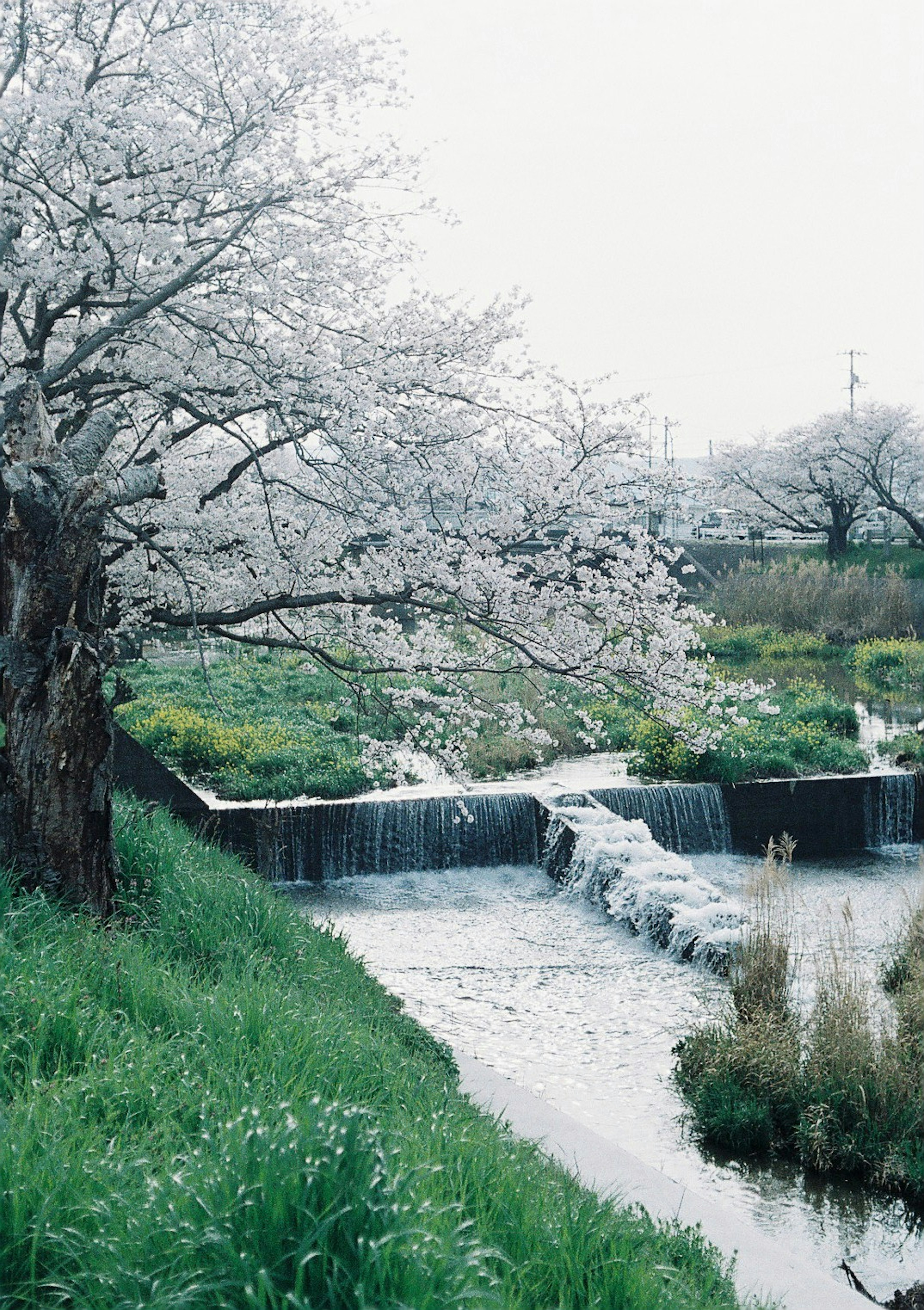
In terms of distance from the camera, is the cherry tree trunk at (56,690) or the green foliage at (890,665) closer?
the cherry tree trunk at (56,690)

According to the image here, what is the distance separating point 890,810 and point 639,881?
450 cm

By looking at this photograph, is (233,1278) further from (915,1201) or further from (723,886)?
(723,886)

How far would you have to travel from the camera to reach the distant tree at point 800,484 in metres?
38.4

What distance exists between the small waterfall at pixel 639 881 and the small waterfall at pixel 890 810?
2504 millimetres

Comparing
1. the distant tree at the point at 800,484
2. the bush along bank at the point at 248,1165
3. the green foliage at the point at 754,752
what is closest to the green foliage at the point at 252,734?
the green foliage at the point at 754,752

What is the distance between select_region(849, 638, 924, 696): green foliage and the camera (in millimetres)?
20594

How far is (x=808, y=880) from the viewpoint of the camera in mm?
11047

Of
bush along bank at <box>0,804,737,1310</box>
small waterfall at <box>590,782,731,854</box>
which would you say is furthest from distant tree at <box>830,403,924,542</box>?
bush along bank at <box>0,804,737,1310</box>

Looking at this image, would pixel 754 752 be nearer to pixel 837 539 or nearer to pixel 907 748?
pixel 907 748

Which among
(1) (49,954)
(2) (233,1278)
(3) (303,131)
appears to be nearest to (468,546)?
(3) (303,131)

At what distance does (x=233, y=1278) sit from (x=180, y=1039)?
164 centimetres

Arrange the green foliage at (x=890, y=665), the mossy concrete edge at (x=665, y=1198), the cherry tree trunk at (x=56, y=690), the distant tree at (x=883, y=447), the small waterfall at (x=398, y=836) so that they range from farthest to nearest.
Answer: the distant tree at (x=883, y=447) → the green foliage at (x=890, y=665) → the small waterfall at (x=398, y=836) → the cherry tree trunk at (x=56, y=690) → the mossy concrete edge at (x=665, y=1198)

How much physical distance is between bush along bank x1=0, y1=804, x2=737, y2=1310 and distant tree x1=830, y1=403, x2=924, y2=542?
3495cm

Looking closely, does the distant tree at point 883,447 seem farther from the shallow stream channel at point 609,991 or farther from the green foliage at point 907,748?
the shallow stream channel at point 609,991
